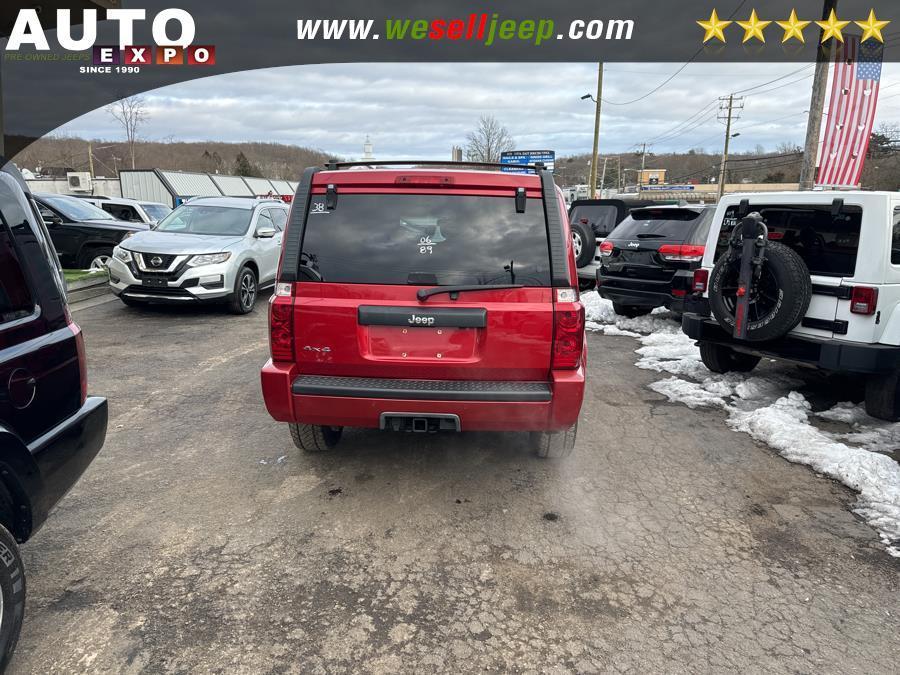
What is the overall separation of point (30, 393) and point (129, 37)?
14.6 meters

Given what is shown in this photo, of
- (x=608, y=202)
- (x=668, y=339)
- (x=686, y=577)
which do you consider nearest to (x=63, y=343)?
(x=686, y=577)

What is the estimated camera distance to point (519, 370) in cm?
343

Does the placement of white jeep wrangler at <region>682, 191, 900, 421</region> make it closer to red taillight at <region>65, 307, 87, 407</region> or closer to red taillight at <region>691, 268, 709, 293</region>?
red taillight at <region>691, 268, 709, 293</region>

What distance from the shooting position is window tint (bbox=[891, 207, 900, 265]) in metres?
4.74

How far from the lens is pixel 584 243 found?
1107 centimetres

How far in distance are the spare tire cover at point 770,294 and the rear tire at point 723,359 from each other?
Result: 859mm

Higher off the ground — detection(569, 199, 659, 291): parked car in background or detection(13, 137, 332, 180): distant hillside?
detection(13, 137, 332, 180): distant hillside

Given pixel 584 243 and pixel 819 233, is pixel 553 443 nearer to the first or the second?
A: pixel 819 233

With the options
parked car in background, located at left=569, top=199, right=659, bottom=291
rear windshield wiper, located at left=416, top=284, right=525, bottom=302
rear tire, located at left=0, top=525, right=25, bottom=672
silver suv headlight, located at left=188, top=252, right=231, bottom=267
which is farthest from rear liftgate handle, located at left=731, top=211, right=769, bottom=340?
silver suv headlight, located at left=188, top=252, right=231, bottom=267

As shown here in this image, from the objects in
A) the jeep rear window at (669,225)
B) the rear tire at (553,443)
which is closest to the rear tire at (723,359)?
the jeep rear window at (669,225)

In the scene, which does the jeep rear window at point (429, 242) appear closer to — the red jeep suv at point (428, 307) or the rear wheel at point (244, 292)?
the red jeep suv at point (428, 307)

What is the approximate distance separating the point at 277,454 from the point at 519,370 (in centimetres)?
204

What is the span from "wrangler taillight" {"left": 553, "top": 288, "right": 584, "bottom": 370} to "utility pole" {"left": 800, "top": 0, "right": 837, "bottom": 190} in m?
11.5

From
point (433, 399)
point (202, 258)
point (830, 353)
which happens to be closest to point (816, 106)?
point (830, 353)
